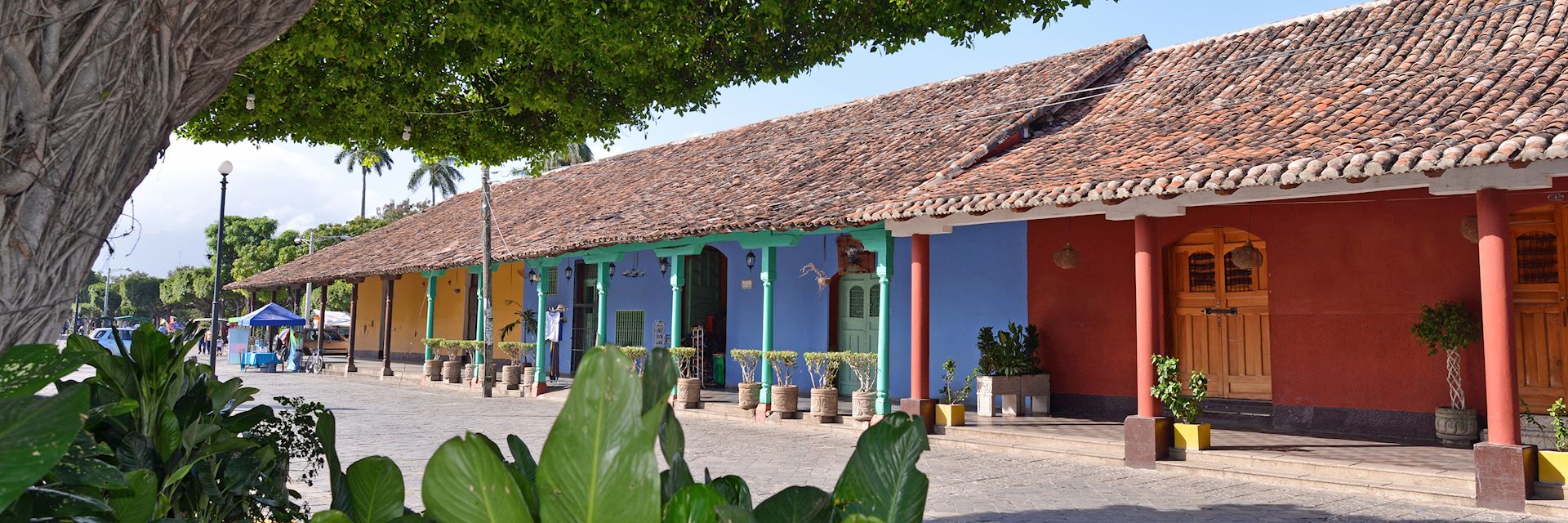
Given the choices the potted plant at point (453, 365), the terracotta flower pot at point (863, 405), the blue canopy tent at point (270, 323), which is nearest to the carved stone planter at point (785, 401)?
the terracotta flower pot at point (863, 405)

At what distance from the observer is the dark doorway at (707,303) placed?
1811 cm

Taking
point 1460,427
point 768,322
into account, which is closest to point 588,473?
point 1460,427

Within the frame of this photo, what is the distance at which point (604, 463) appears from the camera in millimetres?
790

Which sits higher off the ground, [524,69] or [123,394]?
[524,69]

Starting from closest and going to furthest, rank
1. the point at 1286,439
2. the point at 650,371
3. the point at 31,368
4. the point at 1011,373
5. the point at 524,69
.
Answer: the point at 650,371 → the point at 31,368 → the point at 524,69 → the point at 1286,439 → the point at 1011,373

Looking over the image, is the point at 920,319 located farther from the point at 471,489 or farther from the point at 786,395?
the point at 471,489

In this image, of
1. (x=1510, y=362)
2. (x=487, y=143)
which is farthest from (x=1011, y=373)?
(x=487, y=143)

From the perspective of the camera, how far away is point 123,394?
2.27m

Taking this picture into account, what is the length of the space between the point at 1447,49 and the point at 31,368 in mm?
11509

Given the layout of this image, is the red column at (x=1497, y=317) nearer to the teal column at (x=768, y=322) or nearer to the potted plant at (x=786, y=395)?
the potted plant at (x=786, y=395)

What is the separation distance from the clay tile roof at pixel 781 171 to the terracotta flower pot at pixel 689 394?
6.62 ft

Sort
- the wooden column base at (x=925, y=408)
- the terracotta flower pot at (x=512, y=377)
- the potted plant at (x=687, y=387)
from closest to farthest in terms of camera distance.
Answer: the wooden column base at (x=925, y=408)
the potted plant at (x=687, y=387)
the terracotta flower pot at (x=512, y=377)

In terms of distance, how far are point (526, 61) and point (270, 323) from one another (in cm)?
2019

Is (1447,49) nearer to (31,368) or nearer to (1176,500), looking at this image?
(1176,500)
